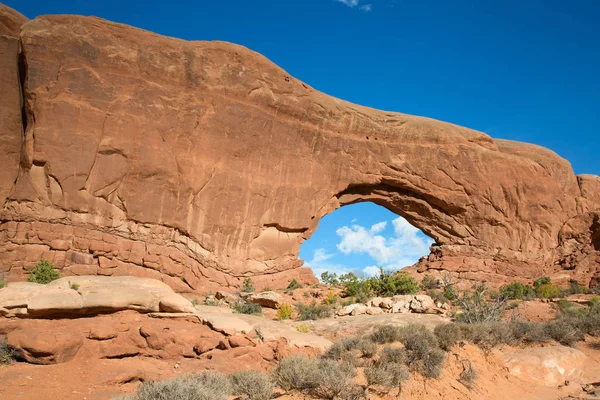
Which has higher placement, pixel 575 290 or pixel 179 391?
pixel 575 290

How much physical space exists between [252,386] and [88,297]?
11.8 feet

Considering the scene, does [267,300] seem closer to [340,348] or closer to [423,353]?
[340,348]

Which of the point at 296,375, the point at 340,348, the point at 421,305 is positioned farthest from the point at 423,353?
the point at 421,305

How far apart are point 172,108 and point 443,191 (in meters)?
15.4

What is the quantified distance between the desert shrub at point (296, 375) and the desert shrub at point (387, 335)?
269cm

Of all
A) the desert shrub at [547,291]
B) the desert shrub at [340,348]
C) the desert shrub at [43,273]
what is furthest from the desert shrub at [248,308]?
the desert shrub at [547,291]

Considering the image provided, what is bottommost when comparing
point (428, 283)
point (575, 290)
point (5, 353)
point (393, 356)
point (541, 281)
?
point (5, 353)

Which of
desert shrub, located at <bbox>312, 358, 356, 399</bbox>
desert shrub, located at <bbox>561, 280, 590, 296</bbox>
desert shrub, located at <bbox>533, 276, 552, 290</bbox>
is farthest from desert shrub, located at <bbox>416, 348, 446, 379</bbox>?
desert shrub, located at <bbox>533, 276, 552, 290</bbox>

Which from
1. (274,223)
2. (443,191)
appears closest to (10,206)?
(274,223)

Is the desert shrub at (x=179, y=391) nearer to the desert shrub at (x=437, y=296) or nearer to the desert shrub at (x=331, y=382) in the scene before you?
the desert shrub at (x=331, y=382)

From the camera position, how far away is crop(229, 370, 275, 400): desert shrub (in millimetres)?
6488

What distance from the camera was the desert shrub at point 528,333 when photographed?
11516 mm

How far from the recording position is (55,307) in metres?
7.82

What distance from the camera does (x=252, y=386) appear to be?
6.59 m
